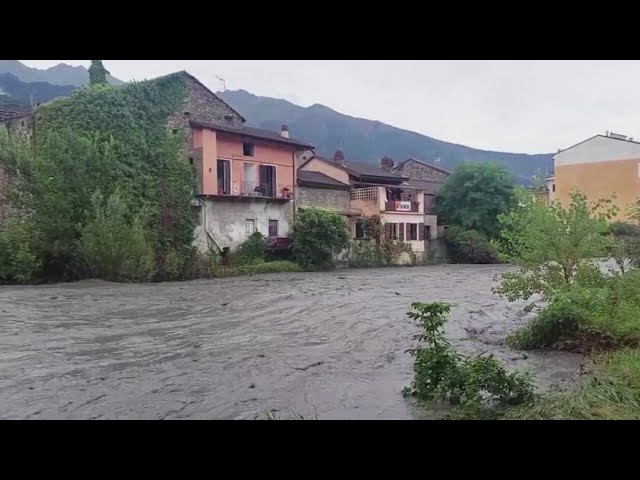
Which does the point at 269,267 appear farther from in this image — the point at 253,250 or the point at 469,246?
the point at 469,246

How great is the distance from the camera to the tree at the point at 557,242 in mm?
8180

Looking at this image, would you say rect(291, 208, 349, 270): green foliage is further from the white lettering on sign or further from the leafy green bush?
the white lettering on sign

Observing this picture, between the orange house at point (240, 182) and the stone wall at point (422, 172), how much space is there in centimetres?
1733

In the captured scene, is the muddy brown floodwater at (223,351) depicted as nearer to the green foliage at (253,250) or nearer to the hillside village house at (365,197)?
A: the green foliage at (253,250)

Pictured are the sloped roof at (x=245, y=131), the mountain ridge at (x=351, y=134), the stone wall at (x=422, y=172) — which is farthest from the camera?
the mountain ridge at (x=351, y=134)

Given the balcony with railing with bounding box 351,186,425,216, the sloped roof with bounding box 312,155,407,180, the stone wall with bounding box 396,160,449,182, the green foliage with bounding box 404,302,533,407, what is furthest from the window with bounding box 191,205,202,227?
the stone wall with bounding box 396,160,449,182

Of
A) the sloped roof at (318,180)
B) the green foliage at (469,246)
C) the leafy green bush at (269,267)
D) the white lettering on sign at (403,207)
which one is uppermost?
the sloped roof at (318,180)

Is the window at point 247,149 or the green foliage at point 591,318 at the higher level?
the window at point 247,149

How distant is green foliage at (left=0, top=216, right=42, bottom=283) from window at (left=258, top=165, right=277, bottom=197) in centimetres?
1121

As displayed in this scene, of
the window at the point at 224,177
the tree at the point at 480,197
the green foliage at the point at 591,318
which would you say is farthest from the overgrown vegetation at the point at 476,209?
the green foliage at the point at 591,318
